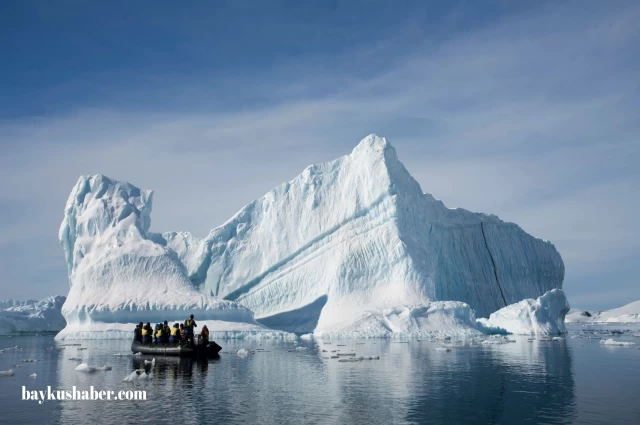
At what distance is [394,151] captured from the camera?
142 feet

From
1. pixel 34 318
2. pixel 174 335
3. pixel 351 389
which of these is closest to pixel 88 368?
pixel 174 335

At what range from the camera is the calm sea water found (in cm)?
1159

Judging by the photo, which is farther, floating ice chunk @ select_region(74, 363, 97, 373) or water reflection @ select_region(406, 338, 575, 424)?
floating ice chunk @ select_region(74, 363, 97, 373)

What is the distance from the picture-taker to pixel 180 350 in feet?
74.6

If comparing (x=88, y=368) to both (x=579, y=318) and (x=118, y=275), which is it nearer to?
(x=118, y=275)

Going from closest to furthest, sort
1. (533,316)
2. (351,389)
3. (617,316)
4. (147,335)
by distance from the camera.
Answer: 1. (351,389)
2. (147,335)
3. (533,316)
4. (617,316)

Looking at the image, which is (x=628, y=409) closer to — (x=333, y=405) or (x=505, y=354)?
(x=333, y=405)

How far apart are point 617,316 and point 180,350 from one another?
82.6 meters

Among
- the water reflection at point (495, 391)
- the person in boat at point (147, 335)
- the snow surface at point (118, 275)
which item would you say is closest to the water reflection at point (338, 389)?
the water reflection at point (495, 391)

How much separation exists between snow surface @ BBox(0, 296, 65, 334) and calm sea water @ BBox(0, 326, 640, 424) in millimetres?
35181

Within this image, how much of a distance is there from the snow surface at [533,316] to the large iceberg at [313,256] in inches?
167

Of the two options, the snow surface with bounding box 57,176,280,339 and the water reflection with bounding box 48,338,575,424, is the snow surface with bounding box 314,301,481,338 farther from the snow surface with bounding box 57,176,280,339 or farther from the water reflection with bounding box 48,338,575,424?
the water reflection with bounding box 48,338,575,424

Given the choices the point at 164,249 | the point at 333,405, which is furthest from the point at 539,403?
the point at 164,249

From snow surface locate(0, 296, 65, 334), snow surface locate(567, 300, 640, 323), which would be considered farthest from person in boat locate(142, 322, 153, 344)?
snow surface locate(567, 300, 640, 323)
